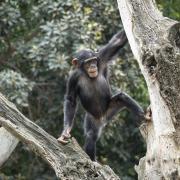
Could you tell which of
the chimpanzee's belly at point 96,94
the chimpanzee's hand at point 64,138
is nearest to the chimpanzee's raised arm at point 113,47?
the chimpanzee's belly at point 96,94

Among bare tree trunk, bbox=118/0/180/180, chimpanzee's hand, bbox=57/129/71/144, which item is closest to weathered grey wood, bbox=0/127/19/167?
chimpanzee's hand, bbox=57/129/71/144

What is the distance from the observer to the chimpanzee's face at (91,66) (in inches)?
295

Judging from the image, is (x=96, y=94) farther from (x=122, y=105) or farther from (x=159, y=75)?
(x=159, y=75)

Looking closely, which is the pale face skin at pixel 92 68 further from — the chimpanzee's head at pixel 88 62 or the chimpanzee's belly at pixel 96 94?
the chimpanzee's belly at pixel 96 94

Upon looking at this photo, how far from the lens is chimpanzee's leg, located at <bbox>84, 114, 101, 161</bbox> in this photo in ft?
24.7

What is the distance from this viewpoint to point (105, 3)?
9.90 m

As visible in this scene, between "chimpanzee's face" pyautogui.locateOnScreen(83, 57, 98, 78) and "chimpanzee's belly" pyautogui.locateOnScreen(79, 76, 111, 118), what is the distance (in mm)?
138

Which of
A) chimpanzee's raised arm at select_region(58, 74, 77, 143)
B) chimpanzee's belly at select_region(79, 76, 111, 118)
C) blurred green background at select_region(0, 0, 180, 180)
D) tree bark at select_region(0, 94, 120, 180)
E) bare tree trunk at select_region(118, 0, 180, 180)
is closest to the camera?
bare tree trunk at select_region(118, 0, 180, 180)

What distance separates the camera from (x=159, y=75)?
5223 mm

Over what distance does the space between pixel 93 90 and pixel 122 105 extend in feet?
1.61

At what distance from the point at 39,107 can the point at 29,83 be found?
1.18 metres

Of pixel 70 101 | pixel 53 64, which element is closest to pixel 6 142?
pixel 70 101

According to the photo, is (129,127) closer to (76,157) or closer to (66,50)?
(66,50)

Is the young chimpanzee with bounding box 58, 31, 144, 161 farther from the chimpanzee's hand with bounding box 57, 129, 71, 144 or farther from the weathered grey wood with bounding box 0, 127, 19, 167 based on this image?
the weathered grey wood with bounding box 0, 127, 19, 167
